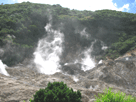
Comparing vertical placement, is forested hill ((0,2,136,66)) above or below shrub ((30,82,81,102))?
above

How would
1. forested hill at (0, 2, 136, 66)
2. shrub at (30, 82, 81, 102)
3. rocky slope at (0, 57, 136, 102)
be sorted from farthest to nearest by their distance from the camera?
forested hill at (0, 2, 136, 66)
rocky slope at (0, 57, 136, 102)
shrub at (30, 82, 81, 102)

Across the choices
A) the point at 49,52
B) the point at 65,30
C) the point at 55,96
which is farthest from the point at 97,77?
the point at 65,30

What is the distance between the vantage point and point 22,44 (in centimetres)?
1950

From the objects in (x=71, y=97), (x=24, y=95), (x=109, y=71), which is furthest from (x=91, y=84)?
(x=71, y=97)

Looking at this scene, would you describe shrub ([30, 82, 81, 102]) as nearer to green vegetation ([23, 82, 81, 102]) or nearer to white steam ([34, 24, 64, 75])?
green vegetation ([23, 82, 81, 102])

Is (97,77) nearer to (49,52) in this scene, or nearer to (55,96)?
(49,52)

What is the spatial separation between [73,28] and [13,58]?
13.9 metres

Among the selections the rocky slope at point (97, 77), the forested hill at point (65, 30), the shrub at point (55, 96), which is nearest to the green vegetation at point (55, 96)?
the shrub at point (55, 96)

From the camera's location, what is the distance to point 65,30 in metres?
25.3

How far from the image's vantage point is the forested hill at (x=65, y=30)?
18047 mm

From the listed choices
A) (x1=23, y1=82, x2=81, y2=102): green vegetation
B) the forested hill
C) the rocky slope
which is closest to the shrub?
(x1=23, y1=82, x2=81, y2=102): green vegetation

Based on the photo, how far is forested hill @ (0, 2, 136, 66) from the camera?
18047 millimetres

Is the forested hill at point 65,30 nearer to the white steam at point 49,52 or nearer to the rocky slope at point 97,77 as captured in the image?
the white steam at point 49,52

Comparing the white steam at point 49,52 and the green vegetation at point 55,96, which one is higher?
A: the white steam at point 49,52
